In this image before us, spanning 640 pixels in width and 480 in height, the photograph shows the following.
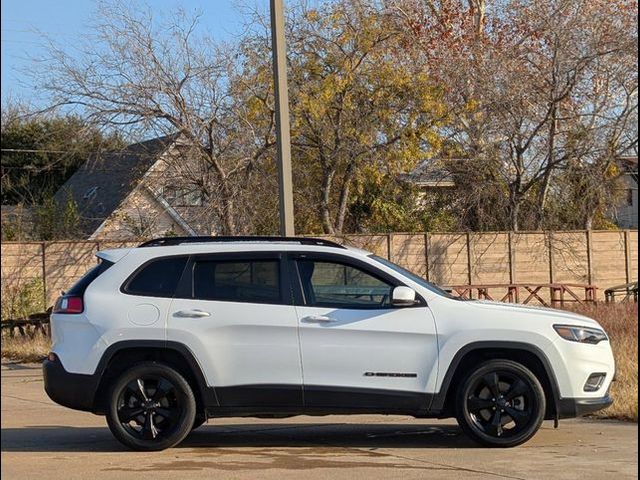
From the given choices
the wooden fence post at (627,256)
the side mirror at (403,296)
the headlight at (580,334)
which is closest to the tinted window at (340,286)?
the side mirror at (403,296)

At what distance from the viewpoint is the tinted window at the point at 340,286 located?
9086 millimetres

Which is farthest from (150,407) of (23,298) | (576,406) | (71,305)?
(23,298)

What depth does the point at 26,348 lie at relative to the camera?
17.5 metres

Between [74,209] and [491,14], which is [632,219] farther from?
[74,209]

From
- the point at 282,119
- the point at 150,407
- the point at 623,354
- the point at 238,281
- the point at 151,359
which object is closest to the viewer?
the point at 150,407

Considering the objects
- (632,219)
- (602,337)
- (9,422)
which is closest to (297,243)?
(602,337)

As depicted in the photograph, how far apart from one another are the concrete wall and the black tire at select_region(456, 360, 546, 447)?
A: 12982mm

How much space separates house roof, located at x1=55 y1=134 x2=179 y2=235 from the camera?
22703 mm

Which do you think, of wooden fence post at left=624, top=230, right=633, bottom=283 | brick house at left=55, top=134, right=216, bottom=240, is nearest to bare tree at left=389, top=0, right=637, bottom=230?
wooden fence post at left=624, top=230, right=633, bottom=283

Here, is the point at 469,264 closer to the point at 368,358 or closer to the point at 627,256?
the point at 627,256

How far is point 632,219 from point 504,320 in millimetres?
36090

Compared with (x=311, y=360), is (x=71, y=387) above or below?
below

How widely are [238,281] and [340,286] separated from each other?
2.96 feet

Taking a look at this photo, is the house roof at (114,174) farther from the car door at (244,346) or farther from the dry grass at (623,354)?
the car door at (244,346)
